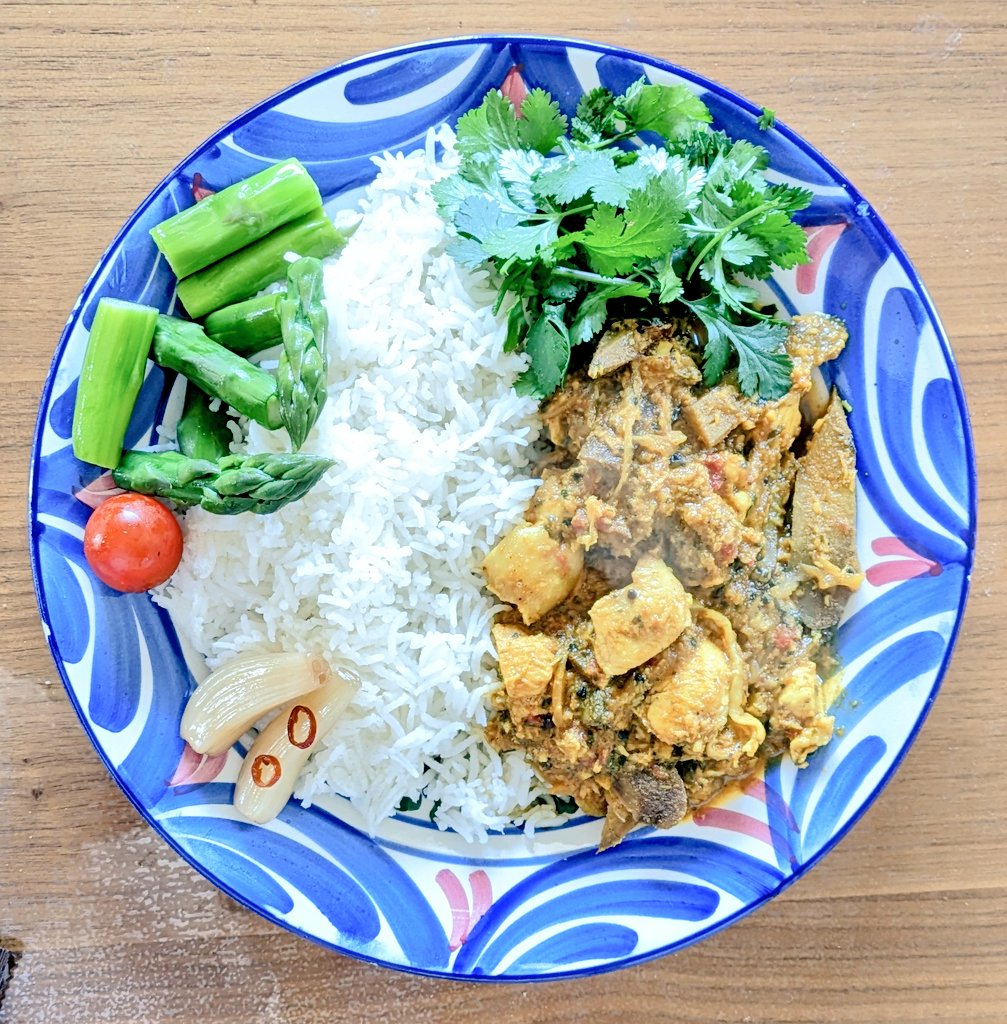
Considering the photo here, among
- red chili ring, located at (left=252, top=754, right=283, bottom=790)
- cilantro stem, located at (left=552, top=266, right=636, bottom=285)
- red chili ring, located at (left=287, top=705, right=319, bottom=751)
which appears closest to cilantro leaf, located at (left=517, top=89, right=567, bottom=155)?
cilantro stem, located at (left=552, top=266, right=636, bottom=285)

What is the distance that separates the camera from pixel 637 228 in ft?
8.57

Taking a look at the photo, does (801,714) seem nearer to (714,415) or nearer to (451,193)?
(714,415)

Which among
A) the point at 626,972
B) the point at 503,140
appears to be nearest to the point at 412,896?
the point at 626,972

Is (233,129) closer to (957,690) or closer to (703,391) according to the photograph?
(703,391)

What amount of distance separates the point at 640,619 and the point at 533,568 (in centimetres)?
37

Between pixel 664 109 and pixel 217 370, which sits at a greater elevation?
pixel 664 109

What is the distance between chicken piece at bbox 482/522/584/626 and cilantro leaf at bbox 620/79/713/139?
1.32 meters

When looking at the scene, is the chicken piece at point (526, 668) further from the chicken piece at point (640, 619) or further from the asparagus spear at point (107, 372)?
the asparagus spear at point (107, 372)

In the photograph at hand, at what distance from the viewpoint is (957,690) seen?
11.0ft

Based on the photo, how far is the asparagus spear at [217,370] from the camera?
282cm

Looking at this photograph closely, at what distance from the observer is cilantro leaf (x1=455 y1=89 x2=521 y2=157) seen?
2803 mm

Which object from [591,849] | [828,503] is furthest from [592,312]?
[591,849]

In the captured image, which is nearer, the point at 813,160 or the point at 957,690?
the point at 813,160

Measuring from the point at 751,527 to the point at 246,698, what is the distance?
68.0 inches
